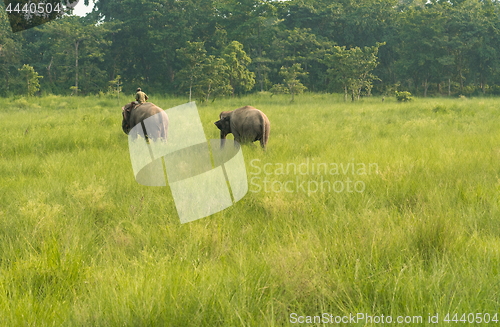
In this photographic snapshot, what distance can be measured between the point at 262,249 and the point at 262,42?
38911 millimetres

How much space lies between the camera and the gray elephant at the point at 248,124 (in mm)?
6602

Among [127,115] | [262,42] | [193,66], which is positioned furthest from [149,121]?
[262,42]

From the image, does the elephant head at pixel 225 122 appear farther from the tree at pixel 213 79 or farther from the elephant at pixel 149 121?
the tree at pixel 213 79

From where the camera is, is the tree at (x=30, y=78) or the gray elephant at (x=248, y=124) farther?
the tree at (x=30, y=78)

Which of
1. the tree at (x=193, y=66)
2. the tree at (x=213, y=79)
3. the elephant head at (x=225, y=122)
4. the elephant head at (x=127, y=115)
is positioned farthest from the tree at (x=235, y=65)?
the elephant head at (x=225, y=122)

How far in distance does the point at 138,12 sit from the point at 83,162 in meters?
38.3

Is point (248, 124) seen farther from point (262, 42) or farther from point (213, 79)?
point (262, 42)

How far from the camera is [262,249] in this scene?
7.91 feet

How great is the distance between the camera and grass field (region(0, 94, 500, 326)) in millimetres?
1706

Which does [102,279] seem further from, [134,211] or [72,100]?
[72,100]

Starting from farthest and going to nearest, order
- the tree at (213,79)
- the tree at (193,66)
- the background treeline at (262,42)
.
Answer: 1. the background treeline at (262,42)
2. the tree at (193,66)
3. the tree at (213,79)

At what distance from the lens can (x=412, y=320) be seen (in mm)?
1567

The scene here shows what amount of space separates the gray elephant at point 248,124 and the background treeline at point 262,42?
24.7 m

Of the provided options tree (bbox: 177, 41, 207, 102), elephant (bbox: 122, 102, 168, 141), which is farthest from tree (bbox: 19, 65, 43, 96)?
elephant (bbox: 122, 102, 168, 141)
